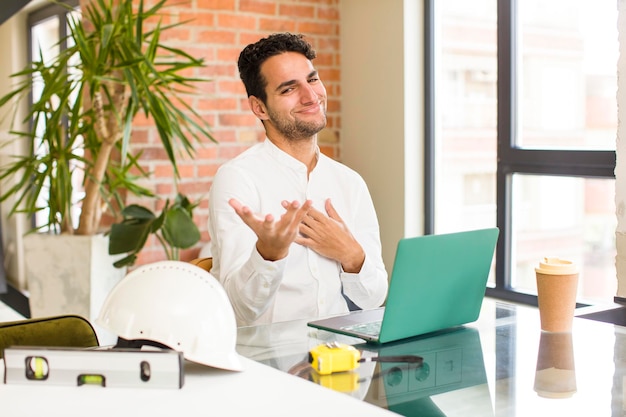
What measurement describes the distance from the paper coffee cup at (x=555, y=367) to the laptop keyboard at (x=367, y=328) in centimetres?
34

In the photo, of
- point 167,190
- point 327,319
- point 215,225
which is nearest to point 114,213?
point 167,190

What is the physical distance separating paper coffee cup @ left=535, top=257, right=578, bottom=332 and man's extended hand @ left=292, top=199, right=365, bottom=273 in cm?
60

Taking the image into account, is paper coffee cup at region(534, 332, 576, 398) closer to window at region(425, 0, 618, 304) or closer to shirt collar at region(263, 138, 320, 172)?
shirt collar at region(263, 138, 320, 172)

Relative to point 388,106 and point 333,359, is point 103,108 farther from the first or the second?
point 333,359

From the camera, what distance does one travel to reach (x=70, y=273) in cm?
373

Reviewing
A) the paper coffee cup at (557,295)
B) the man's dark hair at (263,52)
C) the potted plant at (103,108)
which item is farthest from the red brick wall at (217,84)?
the paper coffee cup at (557,295)

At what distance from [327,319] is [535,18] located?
2322 millimetres

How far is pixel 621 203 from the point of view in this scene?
2889mm

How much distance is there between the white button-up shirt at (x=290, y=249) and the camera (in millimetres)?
2246

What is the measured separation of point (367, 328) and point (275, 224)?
306 mm

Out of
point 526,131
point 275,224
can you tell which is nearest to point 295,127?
point 275,224

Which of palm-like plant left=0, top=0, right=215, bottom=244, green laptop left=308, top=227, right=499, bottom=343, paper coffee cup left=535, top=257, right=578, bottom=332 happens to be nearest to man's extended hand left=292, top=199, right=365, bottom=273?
green laptop left=308, top=227, right=499, bottom=343

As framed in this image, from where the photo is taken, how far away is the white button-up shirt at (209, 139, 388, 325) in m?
2.25

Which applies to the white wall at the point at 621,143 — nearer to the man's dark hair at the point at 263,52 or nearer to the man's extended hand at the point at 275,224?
the man's dark hair at the point at 263,52
